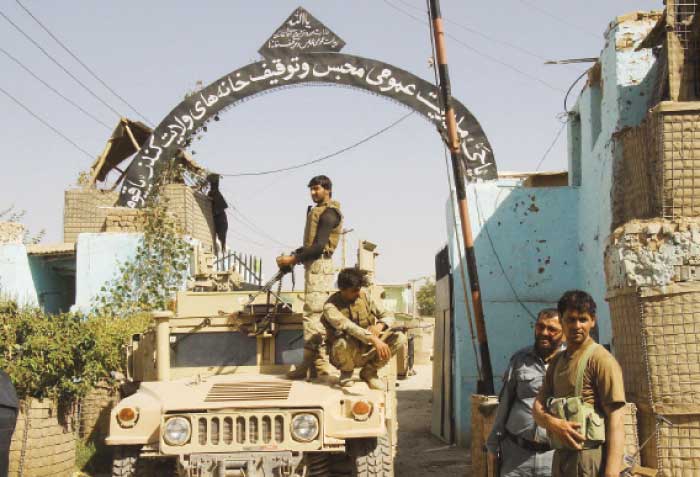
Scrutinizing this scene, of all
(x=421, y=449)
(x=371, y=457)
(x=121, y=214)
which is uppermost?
(x=121, y=214)

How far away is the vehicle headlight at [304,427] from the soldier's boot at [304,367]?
103 centimetres

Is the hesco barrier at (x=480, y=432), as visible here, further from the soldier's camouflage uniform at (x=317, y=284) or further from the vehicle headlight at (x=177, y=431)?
the vehicle headlight at (x=177, y=431)

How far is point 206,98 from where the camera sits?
45.4 feet

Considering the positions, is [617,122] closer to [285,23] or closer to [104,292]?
[285,23]

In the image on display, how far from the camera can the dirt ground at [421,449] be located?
28.3 ft

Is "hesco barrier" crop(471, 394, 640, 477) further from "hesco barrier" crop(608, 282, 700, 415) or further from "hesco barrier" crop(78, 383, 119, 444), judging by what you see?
"hesco barrier" crop(78, 383, 119, 444)

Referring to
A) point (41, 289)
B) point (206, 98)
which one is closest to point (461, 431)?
point (206, 98)

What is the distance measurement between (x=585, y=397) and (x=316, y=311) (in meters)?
3.15

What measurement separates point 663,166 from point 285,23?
838 centimetres

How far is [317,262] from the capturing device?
21.5ft

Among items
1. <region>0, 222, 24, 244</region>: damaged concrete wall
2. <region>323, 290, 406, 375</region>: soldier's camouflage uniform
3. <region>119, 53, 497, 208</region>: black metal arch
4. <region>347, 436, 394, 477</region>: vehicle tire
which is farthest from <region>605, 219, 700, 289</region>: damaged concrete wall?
<region>0, 222, 24, 244</region>: damaged concrete wall

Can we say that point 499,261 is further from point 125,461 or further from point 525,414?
point 525,414

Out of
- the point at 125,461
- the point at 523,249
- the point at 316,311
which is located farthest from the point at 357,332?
the point at 523,249

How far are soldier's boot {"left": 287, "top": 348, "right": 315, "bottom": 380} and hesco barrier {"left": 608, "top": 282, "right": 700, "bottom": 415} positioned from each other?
8.16ft
